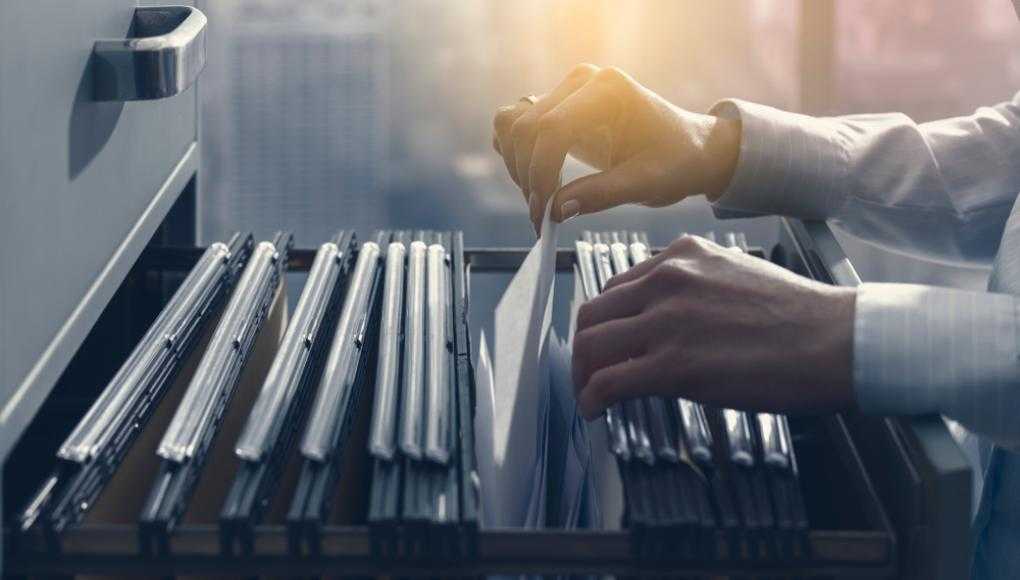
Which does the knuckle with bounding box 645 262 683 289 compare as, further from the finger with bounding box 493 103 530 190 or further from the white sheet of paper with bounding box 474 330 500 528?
the finger with bounding box 493 103 530 190

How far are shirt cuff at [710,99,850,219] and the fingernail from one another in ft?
0.59

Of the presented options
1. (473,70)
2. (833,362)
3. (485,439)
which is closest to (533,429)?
(485,439)

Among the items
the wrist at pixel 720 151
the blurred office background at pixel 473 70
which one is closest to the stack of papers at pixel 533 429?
the wrist at pixel 720 151

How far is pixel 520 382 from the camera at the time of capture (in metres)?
0.49

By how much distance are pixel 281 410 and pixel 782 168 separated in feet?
1.36

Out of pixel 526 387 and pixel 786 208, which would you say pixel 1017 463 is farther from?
pixel 526 387

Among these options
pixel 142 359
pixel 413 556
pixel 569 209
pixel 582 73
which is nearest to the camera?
pixel 413 556

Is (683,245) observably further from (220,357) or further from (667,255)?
(220,357)

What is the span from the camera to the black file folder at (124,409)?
0.42 metres

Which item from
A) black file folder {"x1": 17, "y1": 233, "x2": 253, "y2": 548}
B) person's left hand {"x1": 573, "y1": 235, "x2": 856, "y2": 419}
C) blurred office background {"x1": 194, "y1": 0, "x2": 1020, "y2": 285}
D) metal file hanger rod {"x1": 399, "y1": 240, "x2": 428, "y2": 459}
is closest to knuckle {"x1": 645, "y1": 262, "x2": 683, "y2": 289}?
person's left hand {"x1": 573, "y1": 235, "x2": 856, "y2": 419}

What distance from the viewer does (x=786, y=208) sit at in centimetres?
79

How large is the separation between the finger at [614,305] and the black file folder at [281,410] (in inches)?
5.1

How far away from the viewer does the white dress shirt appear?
1.69 feet

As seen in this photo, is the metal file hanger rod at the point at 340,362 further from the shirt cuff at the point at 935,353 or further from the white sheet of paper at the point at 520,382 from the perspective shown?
the shirt cuff at the point at 935,353
